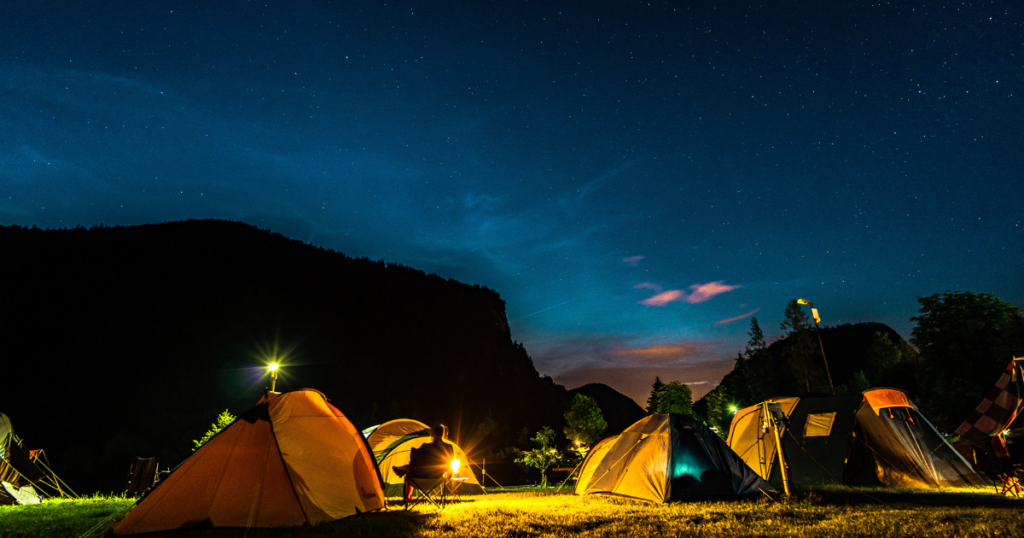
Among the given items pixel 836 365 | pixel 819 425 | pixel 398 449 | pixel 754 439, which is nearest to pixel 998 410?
pixel 819 425

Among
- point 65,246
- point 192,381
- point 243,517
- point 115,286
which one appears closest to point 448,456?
point 243,517

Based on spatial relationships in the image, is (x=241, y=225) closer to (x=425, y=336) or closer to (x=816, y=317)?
(x=425, y=336)

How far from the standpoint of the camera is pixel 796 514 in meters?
8.07

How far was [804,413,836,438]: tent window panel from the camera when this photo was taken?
45.9ft

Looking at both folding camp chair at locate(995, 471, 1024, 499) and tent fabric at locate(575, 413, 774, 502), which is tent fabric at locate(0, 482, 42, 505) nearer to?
tent fabric at locate(575, 413, 774, 502)

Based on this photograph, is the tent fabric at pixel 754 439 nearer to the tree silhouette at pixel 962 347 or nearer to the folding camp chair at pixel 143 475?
the tree silhouette at pixel 962 347

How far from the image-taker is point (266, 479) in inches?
295

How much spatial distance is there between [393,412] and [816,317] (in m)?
75.1

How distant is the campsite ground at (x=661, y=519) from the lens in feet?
21.5

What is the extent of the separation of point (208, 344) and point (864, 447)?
A: 306ft

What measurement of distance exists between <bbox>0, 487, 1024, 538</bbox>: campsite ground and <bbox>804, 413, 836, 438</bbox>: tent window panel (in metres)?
3.49

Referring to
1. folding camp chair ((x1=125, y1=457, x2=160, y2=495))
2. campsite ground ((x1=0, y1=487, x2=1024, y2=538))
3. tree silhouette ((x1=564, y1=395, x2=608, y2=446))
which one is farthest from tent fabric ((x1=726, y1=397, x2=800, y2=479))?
tree silhouette ((x1=564, y1=395, x2=608, y2=446))

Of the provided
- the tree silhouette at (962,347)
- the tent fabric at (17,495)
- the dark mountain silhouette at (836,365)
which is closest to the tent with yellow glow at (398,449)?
the tent fabric at (17,495)

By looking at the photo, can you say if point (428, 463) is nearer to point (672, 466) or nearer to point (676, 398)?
point (672, 466)
